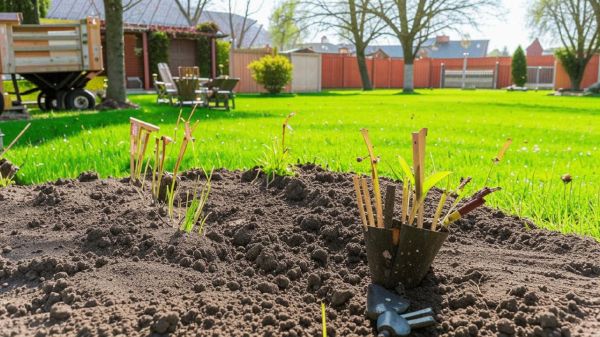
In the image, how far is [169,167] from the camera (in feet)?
13.5

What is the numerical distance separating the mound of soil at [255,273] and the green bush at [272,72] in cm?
1995

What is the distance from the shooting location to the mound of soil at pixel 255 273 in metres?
1.54

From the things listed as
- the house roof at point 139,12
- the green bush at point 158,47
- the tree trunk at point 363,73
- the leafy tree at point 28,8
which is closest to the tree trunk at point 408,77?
the tree trunk at point 363,73

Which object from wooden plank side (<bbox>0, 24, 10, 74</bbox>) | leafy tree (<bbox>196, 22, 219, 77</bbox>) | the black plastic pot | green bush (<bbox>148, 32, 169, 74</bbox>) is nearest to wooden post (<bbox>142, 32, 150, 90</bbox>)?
green bush (<bbox>148, 32, 169, 74</bbox>)

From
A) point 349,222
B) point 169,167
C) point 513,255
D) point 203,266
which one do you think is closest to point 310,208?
point 349,222

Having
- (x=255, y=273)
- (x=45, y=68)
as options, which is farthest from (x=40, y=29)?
(x=255, y=273)

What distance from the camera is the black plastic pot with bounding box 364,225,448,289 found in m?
1.70

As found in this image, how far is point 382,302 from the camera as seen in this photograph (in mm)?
1611

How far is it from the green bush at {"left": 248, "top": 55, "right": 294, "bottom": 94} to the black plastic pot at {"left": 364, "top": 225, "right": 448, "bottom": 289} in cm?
2089

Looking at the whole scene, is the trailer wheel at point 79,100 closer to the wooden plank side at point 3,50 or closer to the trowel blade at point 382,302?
the wooden plank side at point 3,50

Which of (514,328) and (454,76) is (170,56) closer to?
(454,76)

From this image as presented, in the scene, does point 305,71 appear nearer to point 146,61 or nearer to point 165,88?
point 146,61

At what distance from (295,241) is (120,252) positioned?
704 millimetres

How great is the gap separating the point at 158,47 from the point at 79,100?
16.9m
